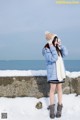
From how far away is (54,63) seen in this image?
27.0ft

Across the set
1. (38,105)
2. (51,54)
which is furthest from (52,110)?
(51,54)

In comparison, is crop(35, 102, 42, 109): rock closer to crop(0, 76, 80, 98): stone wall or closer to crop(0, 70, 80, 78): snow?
crop(0, 76, 80, 98): stone wall

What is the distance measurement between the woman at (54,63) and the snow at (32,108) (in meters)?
0.26

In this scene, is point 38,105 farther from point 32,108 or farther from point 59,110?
point 59,110

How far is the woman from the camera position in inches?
323

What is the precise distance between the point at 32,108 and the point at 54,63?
116 centimetres

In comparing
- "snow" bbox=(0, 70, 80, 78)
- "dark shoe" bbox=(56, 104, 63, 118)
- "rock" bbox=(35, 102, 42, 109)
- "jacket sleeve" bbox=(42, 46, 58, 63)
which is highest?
"jacket sleeve" bbox=(42, 46, 58, 63)

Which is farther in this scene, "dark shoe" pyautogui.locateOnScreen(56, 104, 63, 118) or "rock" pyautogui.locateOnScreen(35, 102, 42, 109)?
"rock" pyautogui.locateOnScreen(35, 102, 42, 109)

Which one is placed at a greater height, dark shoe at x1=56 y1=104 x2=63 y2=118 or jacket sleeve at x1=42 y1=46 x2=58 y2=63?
jacket sleeve at x1=42 y1=46 x2=58 y2=63

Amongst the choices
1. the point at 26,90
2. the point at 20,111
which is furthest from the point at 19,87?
the point at 20,111

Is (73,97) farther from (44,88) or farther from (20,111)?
(20,111)

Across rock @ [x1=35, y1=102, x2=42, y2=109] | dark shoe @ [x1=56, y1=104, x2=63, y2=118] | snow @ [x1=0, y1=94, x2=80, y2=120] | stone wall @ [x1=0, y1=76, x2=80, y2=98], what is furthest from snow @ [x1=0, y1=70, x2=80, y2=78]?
dark shoe @ [x1=56, y1=104, x2=63, y2=118]

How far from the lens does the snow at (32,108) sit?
8.30 metres

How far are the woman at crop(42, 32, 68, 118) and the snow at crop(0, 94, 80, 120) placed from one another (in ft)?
0.84
